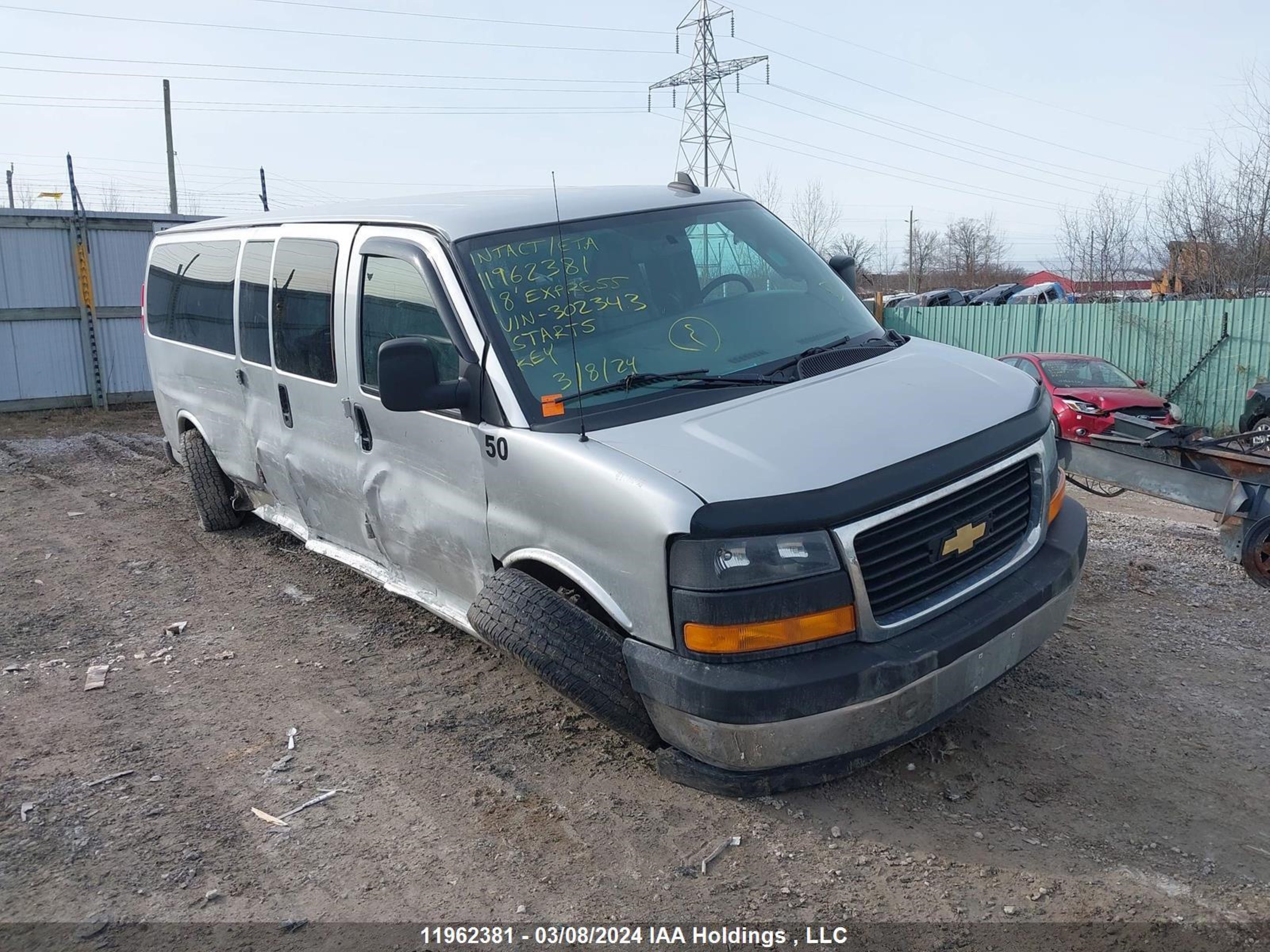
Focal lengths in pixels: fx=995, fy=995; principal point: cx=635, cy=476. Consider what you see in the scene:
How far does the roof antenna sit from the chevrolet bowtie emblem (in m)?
1.27

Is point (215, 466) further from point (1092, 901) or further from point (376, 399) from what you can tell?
point (1092, 901)

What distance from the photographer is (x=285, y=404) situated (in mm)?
5219

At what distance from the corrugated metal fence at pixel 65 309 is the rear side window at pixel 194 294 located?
809cm

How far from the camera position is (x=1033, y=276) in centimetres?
3703

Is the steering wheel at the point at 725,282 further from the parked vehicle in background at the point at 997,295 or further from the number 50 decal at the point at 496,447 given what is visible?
the parked vehicle in background at the point at 997,295

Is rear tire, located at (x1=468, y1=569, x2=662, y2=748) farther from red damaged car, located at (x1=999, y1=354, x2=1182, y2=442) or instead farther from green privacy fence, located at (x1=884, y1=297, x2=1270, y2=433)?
green privacy fence, located at (x1=884, y1=297, x2=1270, y2=433)

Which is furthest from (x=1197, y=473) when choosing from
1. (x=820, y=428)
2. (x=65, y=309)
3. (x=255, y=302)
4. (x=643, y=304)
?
(x=65, y=309)

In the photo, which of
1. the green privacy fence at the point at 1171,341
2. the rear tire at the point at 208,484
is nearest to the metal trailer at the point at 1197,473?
the rear tire at the point at 208,484

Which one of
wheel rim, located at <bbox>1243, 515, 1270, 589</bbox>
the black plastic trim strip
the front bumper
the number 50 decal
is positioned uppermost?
the number 50 decal

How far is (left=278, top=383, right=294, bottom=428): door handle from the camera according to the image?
5.18 meters

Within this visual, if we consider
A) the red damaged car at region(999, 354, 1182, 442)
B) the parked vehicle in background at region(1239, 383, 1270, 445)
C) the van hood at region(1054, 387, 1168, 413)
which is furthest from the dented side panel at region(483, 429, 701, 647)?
the parked vehicle in background at region(1239, 383, 1270, 445)

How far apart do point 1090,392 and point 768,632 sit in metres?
11.0

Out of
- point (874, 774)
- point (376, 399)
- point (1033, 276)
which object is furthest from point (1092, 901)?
point (1033, 276)

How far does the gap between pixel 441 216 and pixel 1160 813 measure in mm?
3535
